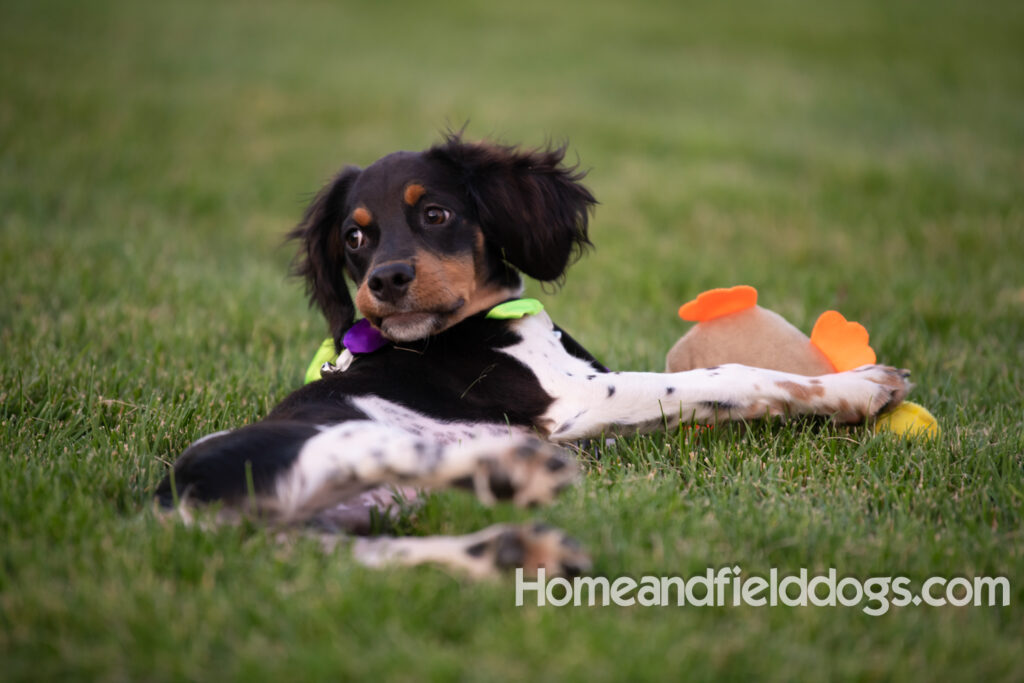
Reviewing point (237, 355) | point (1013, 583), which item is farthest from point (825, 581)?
point (237, 355)

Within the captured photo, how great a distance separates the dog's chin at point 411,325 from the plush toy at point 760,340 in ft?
3.57

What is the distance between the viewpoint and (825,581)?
209 centimetres

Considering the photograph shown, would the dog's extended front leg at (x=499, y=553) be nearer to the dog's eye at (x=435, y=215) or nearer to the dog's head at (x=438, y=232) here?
the dog's head at (x=438, y=232)

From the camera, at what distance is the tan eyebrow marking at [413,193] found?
10.5ft

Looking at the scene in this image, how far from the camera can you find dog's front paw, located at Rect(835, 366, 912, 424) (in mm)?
3102

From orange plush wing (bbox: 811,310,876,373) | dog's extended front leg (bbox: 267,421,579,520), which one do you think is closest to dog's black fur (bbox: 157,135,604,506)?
dog's extended front leg (bbox: 267,421,579,520)

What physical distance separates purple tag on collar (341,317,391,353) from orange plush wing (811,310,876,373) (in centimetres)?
176

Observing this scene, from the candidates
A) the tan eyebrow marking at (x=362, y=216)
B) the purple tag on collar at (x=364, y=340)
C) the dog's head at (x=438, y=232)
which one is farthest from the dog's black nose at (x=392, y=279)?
the tan eyebrow marking at (x=362, y=216)

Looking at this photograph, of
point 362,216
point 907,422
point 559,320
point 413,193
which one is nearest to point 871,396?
point 907,422

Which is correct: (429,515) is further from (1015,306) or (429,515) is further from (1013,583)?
(1015,306)

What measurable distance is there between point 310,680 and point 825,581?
4.09 feet

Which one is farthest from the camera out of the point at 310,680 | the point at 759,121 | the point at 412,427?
the point at 759,121

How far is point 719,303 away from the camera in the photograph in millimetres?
3492

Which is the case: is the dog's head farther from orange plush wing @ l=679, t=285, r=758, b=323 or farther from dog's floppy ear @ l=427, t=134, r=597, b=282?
orange plush wing @ l=679, t=285, r=758, b=323
